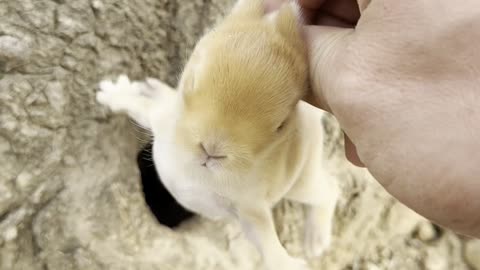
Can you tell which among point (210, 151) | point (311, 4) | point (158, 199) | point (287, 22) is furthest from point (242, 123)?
point (158, 199)

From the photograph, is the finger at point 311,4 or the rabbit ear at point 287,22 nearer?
the rabbit ear at point 287,22

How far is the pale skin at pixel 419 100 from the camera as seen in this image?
0.79 meters

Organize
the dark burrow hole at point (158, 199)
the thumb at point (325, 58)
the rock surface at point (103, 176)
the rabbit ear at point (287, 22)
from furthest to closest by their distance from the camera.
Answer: the dark burrow hole at point (158, 199), the rock surface at point (103, 176), the rabbit ear at point (287, 22), the thumb at point (325, 58)

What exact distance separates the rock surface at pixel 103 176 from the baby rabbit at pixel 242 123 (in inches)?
6.9

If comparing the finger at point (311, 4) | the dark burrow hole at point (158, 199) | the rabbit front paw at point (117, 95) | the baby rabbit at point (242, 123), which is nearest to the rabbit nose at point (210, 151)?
the baby rabbit at point (242, 123)

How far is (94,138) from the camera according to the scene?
164 cm

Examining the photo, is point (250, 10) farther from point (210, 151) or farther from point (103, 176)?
point (103, 176)

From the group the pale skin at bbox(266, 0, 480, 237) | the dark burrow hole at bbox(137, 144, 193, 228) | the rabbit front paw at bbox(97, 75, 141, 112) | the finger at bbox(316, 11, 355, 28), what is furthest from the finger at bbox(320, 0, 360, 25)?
the dark burrow hole at bbox(137, 144, 193, 228)

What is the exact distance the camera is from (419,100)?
84 cm

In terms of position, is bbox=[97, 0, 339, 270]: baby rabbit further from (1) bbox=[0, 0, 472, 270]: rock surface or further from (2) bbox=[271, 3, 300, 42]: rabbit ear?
(1) bbox=[0, 0, 472, 270]: rock surface

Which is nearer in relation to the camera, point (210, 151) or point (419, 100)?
point (419, 100)

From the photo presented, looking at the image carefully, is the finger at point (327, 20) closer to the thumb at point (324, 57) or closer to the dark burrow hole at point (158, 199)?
the thumb at point (324, 57)

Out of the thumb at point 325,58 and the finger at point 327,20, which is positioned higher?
the thumb at point 325,58

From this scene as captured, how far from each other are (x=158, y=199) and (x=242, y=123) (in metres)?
1.09
